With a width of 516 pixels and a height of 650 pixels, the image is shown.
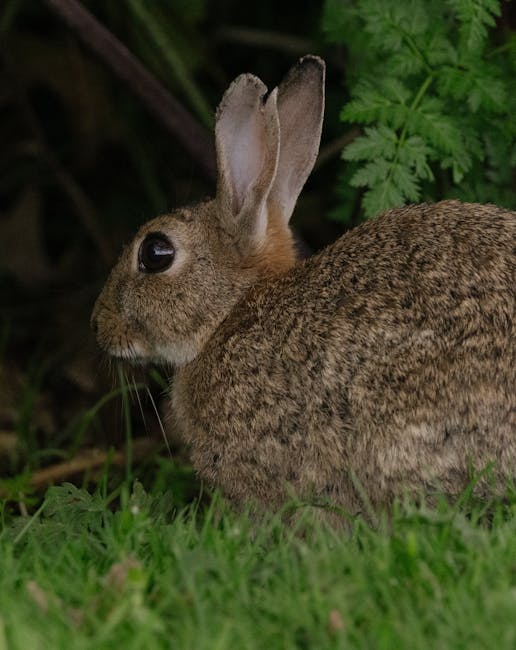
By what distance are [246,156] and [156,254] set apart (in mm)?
515

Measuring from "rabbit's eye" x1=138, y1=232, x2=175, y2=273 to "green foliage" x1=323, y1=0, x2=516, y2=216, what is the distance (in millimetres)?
758

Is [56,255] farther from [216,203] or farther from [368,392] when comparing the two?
[368,392]

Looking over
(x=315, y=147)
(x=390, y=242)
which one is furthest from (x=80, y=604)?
(x=315, y=147)

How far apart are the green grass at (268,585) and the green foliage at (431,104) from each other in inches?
57.3

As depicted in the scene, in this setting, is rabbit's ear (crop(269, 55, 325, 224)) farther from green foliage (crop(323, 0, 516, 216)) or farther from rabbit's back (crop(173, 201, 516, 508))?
rabbit's back (crop(173, 201, 516, 508))

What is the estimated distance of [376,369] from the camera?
376cm

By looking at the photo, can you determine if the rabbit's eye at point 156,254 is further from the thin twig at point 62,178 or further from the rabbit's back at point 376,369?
the thin twig at point 62,178

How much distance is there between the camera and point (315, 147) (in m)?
4.65

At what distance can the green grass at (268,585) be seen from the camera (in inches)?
104

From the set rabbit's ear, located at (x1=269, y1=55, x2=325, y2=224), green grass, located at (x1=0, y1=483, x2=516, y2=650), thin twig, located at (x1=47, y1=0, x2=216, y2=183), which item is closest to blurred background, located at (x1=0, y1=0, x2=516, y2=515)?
thin twig, located at (x1=47, y1=0, x2=216, y2=183)

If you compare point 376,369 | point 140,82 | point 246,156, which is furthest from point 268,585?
point 140,82

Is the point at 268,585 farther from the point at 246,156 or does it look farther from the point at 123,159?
the point at 123,159

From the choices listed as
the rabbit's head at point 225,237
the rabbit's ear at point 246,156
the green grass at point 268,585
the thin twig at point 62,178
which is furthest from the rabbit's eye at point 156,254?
the thin twig at point 62,178

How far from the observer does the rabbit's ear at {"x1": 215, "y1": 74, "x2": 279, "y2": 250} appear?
14.1 ft
